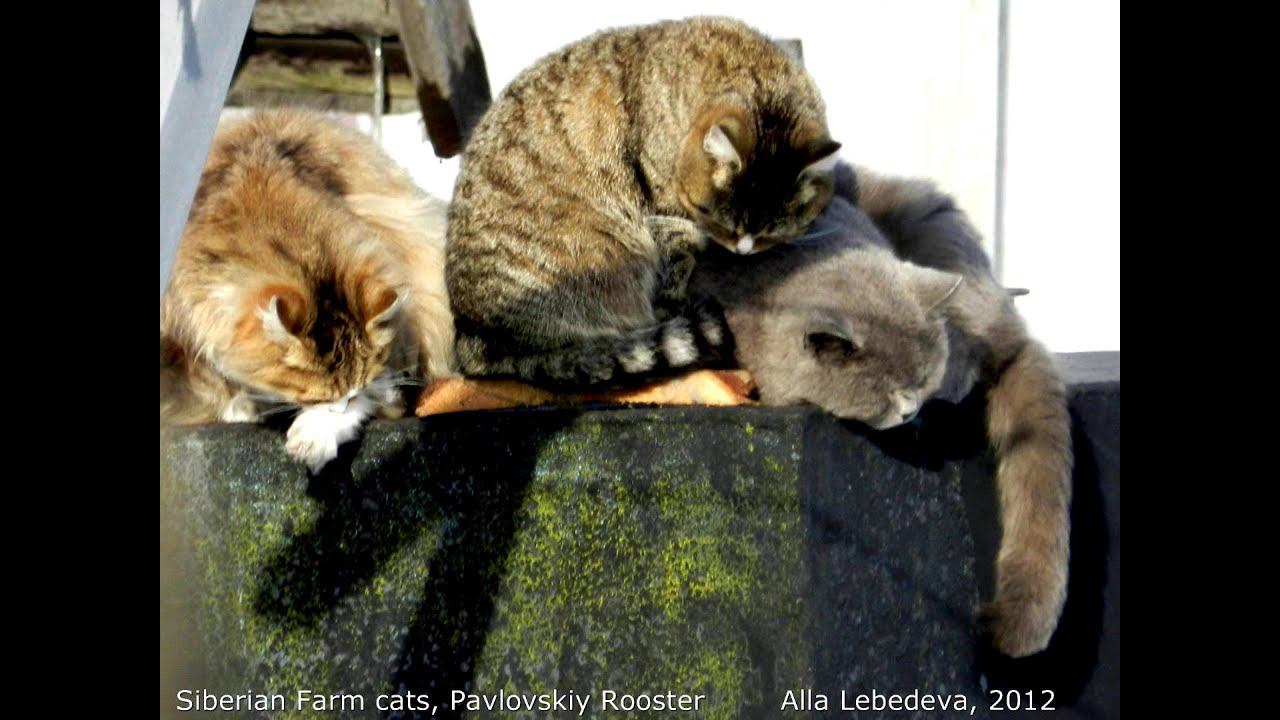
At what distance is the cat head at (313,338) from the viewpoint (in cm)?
274

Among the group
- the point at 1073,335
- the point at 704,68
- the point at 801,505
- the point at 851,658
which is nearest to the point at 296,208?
the point at 704,68

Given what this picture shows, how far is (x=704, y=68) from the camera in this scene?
301 cm

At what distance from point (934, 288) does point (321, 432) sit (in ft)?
4.85

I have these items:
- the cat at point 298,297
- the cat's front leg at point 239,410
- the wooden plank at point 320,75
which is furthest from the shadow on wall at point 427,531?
the wooden plank at point 320,75

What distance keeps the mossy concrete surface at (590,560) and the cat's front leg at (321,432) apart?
5 cm

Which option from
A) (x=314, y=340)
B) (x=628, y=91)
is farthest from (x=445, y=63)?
(x=314, y=340)

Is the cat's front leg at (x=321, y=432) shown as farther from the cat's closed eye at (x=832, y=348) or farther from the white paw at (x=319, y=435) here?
the cat's closed eye at (x=832, y=348)

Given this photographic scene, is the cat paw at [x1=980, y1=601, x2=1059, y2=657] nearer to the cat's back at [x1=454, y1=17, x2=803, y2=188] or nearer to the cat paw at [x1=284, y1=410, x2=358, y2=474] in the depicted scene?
the cat's back at [x1=454, y1=17, x2=803, y2=188]

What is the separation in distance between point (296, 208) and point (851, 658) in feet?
6.03

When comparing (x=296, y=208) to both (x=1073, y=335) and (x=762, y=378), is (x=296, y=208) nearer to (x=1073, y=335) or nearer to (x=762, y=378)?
(x=762, y=378)

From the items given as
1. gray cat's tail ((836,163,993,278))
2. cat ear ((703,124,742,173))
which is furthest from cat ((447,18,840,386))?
gray cat's tail ((836,163,993,278))

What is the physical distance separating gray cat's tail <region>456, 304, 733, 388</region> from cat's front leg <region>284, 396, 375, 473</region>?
433mm

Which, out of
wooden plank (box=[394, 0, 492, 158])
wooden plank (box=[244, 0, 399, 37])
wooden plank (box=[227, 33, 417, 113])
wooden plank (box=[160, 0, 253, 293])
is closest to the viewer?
wooden plank (box=[160, 0, 253, 293])

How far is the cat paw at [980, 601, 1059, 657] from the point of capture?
2.38 meters
